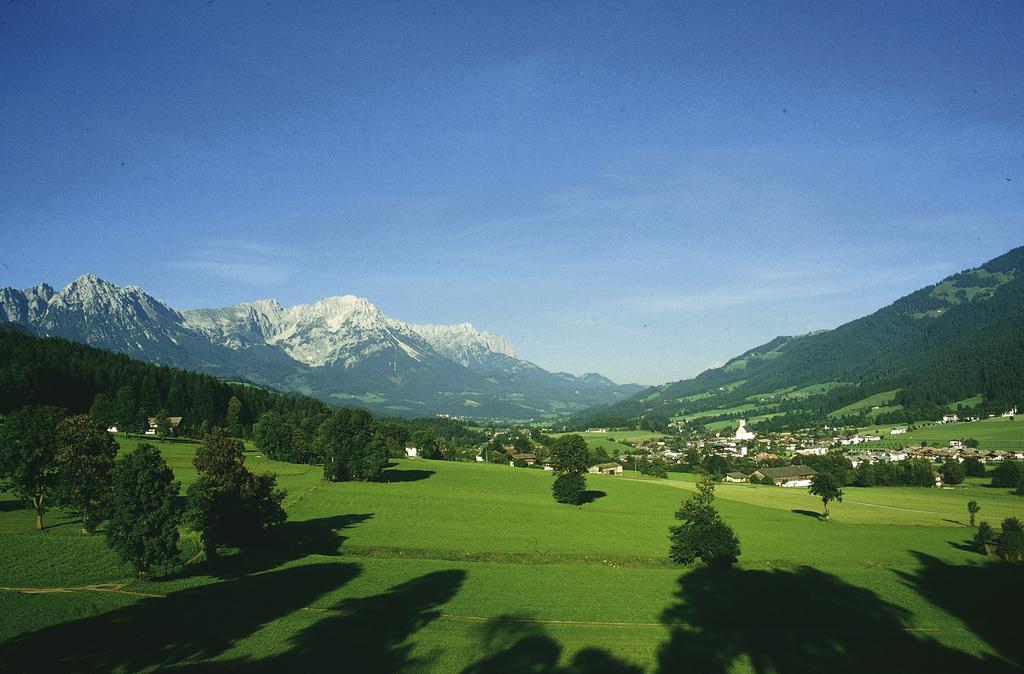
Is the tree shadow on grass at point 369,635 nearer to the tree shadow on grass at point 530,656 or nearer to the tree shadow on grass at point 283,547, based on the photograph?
the tree shadow on grass at point 530,656

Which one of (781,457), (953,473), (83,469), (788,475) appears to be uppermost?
(83,469)

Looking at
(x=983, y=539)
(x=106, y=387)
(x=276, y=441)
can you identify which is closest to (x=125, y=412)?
(x=276, y=441)

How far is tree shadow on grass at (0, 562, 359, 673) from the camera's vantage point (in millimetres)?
24031

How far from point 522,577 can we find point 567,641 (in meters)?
12.8

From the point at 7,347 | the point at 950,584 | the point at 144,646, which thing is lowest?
the point at 950,584

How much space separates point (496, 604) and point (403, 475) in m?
68.6

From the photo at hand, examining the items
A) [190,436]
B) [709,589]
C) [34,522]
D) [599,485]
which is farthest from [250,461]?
[709,589]

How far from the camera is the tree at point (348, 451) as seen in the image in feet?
285

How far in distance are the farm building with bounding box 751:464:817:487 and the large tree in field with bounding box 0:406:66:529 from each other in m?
124

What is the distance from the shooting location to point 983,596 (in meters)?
35.1

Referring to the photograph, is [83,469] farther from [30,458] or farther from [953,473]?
[953,473]

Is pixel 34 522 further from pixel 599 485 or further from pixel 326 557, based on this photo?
pixel 599 485

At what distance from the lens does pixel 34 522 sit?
4800cm

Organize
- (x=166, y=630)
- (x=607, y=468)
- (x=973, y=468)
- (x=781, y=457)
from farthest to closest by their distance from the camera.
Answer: (x=781, y=457) → (x=607, y=468) → (x=973, y=468) → (x=166, y=630)
